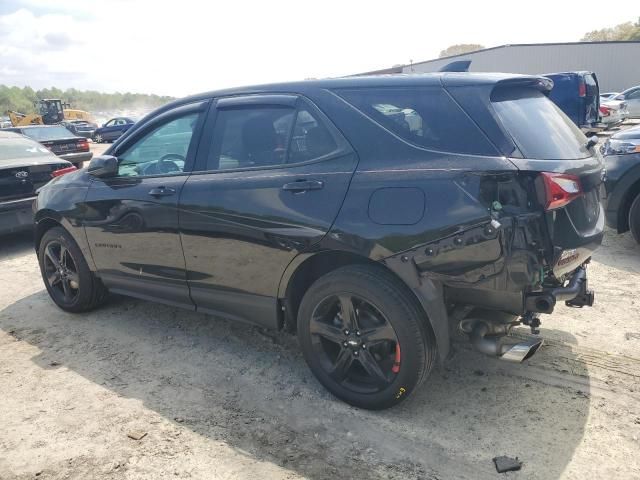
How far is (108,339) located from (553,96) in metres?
11.2

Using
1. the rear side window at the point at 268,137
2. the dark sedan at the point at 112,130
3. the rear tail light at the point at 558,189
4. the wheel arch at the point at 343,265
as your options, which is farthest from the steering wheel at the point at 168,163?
the dark sedan at the point at 112,130

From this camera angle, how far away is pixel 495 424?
9.23 feet

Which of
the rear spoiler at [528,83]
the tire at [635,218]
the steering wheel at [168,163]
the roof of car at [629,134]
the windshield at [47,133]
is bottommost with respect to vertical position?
the tire at [635,218]

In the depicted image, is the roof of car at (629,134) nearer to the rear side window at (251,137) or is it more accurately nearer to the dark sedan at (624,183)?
the dark sedan at (624,183)

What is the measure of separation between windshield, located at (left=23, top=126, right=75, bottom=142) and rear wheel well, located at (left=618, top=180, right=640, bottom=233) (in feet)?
43.2

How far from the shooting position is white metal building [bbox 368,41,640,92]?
125 feet

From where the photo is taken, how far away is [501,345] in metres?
2.77

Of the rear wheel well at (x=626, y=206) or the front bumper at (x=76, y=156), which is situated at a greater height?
the front bumper at (x=76, y=156)

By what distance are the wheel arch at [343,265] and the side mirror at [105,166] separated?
68.6 inches

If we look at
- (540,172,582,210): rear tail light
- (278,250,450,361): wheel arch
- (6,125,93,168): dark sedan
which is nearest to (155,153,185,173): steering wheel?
(278,250,450,361): wheel arch

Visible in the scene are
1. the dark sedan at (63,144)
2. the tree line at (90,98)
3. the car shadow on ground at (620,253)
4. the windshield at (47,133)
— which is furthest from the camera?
the tree line at (90,98)

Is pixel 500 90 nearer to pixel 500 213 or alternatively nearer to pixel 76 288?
pixel 500 213

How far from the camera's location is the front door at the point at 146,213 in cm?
360

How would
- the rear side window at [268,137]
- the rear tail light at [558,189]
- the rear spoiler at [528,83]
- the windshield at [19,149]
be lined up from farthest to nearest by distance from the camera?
the windshield at [19,149]
the rear side window at [268,137]
the rear spoiler at [528,83]
the rear tail light at [558,189]
